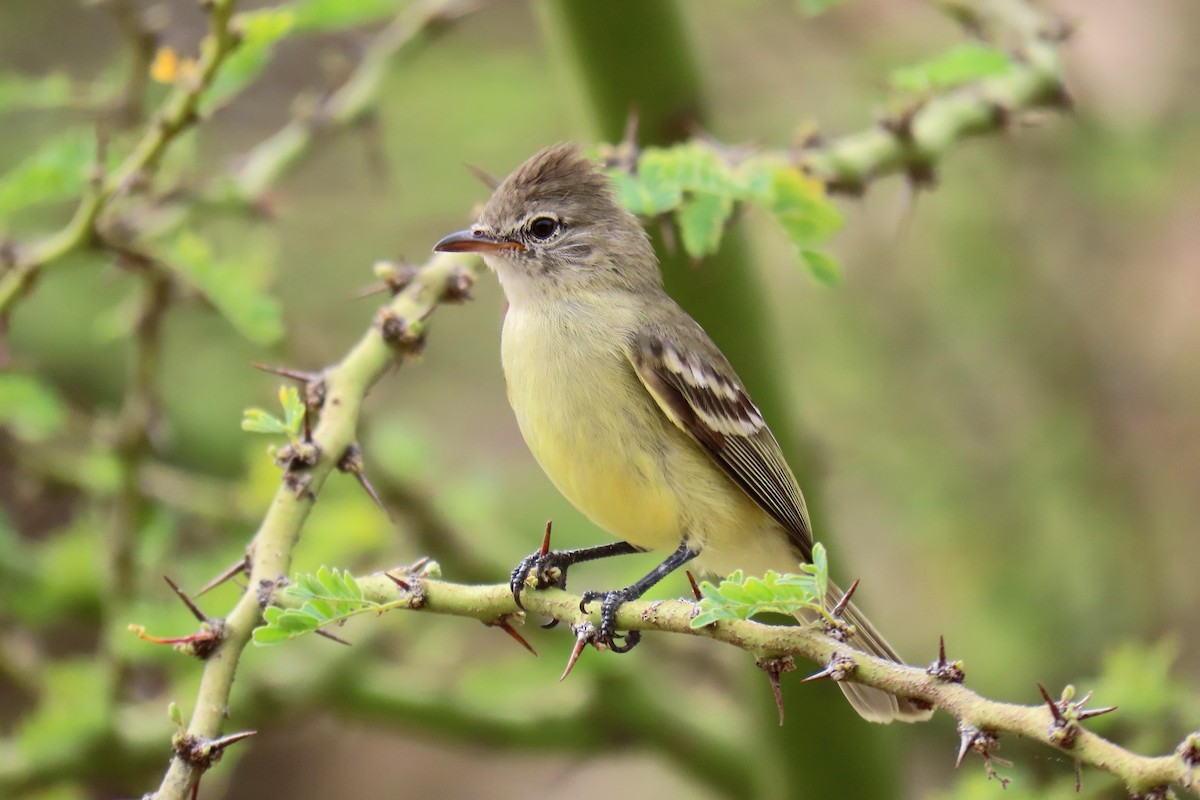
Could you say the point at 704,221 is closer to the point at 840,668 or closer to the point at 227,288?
the point at 227,288

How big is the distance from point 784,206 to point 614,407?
813 millimetres

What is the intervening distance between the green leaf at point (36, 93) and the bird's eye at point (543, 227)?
5.23 ft

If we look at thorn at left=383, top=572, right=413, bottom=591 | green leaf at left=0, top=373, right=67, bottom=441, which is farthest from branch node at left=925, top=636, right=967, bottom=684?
green leaf at left=0, top=373, right=67, bottom=441

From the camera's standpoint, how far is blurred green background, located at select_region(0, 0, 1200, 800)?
505 centimetres

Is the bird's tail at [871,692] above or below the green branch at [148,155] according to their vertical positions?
below

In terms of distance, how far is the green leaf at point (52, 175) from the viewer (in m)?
3.95

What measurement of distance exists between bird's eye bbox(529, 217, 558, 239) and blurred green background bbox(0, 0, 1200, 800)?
483 mm

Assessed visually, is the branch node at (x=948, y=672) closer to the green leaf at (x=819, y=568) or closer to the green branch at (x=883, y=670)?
the green branch at (x=883, y=670)

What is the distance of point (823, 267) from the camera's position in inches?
152

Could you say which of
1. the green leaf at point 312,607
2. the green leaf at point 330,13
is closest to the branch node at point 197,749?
the green leaf at point 312,607

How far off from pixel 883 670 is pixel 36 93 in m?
3.50

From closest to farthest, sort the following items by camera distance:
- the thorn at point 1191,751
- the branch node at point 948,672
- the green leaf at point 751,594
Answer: the thorn at point 1191,751
the branch node at point 948,672
the green leaf at point 751,594

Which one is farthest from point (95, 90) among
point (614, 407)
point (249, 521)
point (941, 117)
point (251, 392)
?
point (251, 392)

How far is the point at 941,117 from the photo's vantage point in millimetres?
4465
